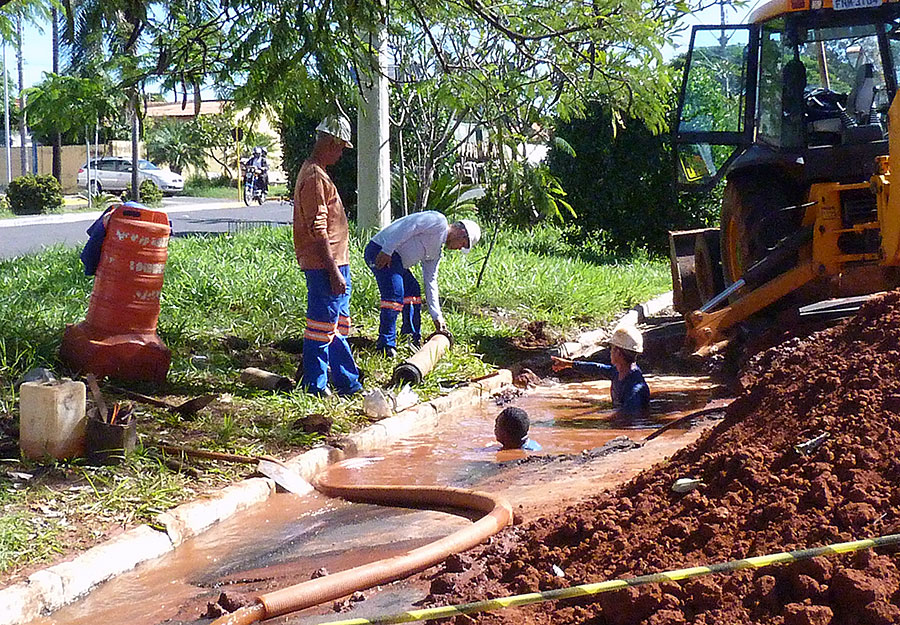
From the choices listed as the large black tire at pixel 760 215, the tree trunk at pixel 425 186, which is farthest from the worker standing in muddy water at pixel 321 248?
the tree trunk at pixel 425 186

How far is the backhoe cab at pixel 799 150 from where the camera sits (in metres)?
8.42

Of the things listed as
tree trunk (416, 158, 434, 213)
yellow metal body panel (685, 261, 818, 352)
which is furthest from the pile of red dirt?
tree trunk (416, 158, 434, 213)

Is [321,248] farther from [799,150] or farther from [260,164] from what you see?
[260,164]

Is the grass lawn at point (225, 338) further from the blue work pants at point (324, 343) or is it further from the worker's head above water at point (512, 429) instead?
the worker's head above water at point (512, 429)

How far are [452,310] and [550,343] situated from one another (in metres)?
1.15

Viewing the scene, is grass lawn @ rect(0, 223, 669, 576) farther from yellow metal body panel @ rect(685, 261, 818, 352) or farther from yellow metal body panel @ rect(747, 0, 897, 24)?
yellow metal body panel @ rect(747, 0, 897, 24)

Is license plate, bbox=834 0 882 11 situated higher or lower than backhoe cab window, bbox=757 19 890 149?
higher

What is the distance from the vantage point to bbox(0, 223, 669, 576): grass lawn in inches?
229

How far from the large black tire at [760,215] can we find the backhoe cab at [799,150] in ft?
0.04

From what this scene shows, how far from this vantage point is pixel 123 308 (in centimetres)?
809

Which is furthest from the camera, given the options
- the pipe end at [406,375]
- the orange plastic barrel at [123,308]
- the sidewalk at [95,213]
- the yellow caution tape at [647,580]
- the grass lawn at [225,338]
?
the sidewalk at [95,213]

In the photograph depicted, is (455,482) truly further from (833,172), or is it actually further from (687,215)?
(687,215)

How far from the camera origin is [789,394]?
17.2 ft

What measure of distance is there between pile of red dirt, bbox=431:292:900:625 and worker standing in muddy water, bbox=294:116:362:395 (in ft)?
11.4
